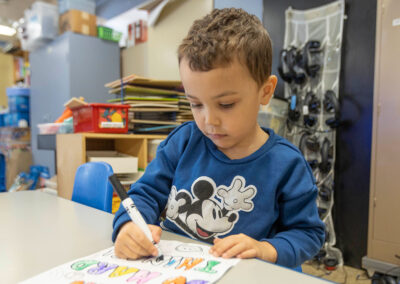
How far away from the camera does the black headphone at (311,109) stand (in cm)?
204

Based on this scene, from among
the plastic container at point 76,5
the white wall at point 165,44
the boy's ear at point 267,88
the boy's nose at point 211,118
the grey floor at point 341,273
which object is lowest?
the grey floor at point 341,273

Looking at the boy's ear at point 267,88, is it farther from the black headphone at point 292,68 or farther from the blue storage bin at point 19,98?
the blue storage bin at point 19,98

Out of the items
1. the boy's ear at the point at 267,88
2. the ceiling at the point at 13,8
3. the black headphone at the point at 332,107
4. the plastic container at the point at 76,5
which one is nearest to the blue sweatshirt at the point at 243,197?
the boy's ear at the point at 267,88

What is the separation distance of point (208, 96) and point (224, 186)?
0.22 m

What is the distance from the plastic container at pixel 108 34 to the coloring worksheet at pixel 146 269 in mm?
2852

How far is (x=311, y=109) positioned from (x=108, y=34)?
210 cm

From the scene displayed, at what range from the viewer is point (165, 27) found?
2541 millimetres

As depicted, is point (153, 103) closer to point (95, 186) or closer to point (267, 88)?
point (95, 186)

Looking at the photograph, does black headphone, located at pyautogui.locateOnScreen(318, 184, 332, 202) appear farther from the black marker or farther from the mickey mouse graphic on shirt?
the black marker

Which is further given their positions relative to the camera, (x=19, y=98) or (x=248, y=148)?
(x=19, y=98)

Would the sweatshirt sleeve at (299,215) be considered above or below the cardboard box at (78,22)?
below

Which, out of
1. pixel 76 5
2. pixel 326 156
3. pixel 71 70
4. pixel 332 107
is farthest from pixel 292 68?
pixel 76 5

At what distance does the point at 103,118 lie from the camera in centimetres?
160

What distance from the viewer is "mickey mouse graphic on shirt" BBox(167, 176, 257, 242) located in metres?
0.64
